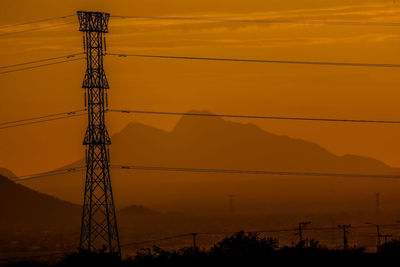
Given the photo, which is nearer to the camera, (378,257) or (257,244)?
(378,257)

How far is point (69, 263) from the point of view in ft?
259

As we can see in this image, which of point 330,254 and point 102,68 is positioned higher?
point 102,68

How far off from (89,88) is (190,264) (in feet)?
60.6

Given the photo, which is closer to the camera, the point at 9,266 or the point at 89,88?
the point at 9,266

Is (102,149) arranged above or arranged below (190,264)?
above

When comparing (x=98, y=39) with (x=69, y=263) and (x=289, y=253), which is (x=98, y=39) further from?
(x=289, y=253)

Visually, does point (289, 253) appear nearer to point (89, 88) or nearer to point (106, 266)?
point (106, 266)

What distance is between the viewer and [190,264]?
273ft

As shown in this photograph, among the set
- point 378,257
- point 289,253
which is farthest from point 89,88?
point 378,257

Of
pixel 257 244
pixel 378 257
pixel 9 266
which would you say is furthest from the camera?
pixel 257 244

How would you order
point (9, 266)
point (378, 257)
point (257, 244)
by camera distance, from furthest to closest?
point (257, 244) → point (378, 257) → point (9, 266)

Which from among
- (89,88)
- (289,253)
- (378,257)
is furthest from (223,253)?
(89,88)

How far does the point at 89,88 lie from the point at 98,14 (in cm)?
691

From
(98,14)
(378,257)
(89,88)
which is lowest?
(378,257)
